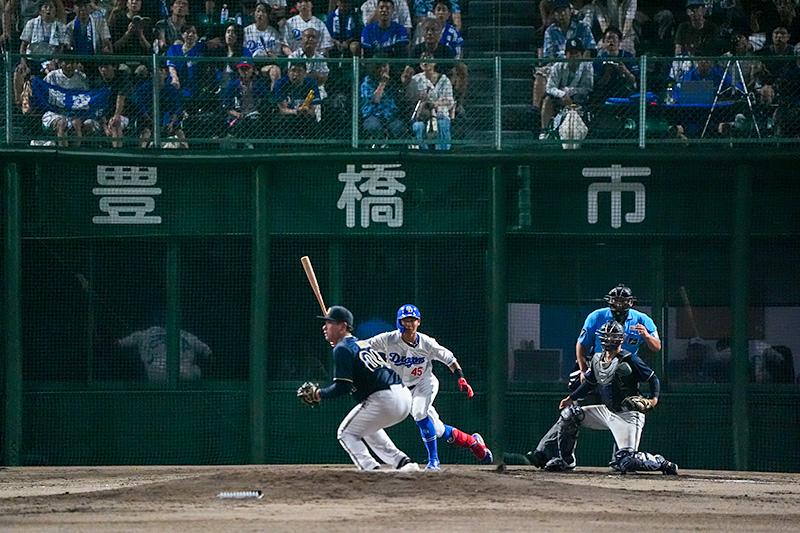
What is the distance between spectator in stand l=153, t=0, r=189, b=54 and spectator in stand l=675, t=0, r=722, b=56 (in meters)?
5.92

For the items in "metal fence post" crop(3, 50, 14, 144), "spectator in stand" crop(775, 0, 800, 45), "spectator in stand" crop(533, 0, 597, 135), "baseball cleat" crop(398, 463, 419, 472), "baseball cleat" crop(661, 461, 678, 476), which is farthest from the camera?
"spectator in stand" crop(775, 0, 800, 45)

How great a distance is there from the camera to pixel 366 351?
1379 cm

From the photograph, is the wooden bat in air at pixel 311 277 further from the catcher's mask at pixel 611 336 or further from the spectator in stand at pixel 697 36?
the spectator in stand at pixel 697 36

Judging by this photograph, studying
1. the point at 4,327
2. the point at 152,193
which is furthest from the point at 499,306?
the point at 4,327

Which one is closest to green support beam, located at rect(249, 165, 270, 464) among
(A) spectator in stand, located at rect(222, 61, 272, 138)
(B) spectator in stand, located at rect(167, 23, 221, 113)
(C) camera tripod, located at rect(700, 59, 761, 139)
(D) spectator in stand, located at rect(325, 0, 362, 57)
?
(A) spectator in stand, located at rect(222, 61, 272, 138)

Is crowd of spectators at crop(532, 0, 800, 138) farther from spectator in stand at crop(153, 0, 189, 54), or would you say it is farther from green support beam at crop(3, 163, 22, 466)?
green support beam at crop(3, 163, 22, 466)

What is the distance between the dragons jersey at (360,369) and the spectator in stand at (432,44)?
4.99 meters

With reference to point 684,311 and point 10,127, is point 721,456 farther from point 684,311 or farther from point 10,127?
point 10,127

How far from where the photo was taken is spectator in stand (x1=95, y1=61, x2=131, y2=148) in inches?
655

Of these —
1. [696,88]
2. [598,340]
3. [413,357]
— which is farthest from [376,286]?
[696,88]

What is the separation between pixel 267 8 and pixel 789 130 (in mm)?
6241

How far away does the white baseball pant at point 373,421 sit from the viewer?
44.8ft

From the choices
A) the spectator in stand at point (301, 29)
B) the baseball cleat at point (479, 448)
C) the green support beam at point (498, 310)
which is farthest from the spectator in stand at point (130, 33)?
the baseball cleat at point (479, 448)

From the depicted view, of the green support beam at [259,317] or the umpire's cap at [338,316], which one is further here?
the green support beam at [259,317]
